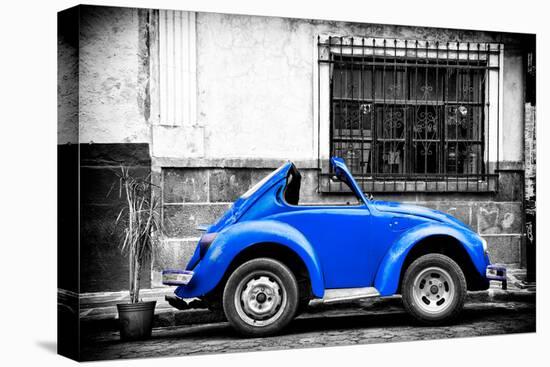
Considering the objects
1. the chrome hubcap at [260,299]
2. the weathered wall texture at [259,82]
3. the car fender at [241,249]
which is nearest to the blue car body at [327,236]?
the car fender at [241,249]

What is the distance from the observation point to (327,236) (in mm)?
9289

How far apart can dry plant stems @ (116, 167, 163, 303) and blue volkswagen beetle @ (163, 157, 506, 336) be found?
363mm

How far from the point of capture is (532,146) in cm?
1076

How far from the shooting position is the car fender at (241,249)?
889 cm

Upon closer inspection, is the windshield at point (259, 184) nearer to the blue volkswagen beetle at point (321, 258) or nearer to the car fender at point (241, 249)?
the blue volkswagen beetle at point (321, 258)

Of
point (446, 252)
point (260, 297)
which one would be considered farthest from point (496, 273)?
point (260, 297)

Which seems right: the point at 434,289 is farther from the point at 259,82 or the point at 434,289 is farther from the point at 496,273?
the point at 259,82

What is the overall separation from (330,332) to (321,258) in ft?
2.99

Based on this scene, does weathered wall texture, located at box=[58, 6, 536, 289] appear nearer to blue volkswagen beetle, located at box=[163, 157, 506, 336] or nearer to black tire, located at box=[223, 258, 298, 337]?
blue volkswagen beetle, located at box=[163, 157, 506, 336]

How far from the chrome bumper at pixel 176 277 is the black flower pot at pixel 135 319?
28 centimetres

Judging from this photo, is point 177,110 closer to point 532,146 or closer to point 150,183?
point 150,183

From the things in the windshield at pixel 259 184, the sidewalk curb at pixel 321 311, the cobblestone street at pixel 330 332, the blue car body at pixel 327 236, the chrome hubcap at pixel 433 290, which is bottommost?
the cobblestone street at pixel 330 332

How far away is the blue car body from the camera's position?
895cm

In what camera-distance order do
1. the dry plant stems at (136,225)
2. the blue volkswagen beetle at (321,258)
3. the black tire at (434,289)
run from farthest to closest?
1. the black tire at (434,289)
2. the dry plant stems at (136,225)
3. the blue volkswagen beetle at (321,258)
